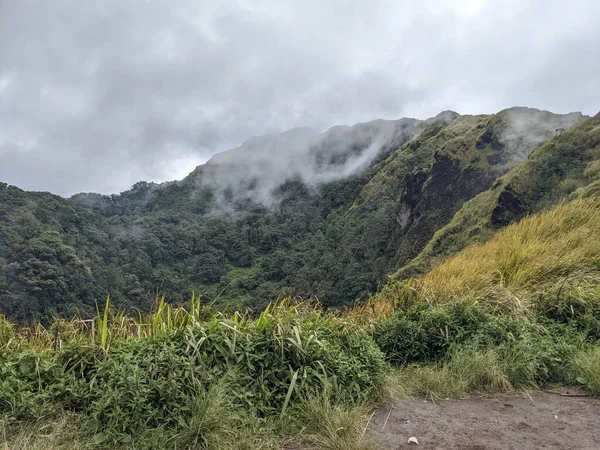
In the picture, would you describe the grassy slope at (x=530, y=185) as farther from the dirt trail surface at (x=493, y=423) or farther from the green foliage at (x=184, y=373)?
the green foliage at (x=184, y=373)

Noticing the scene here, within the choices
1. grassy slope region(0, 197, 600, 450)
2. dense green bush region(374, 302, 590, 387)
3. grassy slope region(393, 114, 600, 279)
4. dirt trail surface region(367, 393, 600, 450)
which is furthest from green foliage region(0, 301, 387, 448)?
grassy slope region(393, 114, 600, 279)

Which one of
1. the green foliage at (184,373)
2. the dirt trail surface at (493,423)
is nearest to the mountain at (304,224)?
the green foliage at (184,373)

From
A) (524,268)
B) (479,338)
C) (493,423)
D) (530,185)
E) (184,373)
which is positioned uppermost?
(530,185)

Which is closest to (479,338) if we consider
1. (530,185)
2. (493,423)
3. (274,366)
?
(493,423)

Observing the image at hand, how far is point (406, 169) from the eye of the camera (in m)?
107

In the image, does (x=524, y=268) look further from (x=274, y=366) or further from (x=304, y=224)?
(x=304, y=224)

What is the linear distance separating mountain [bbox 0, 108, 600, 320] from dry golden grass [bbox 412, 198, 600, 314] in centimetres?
138

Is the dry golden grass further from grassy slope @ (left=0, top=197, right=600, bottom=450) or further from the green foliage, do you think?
the green foliage

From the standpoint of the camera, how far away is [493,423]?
3.15 metres

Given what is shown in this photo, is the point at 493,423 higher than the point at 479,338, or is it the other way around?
the point at 479,338

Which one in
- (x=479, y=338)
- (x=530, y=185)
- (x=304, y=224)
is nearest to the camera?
(x=479, y=338)

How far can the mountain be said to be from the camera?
3650 cm

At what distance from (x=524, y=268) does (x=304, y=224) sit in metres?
110

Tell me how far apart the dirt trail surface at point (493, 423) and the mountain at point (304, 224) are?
9.04 feet
